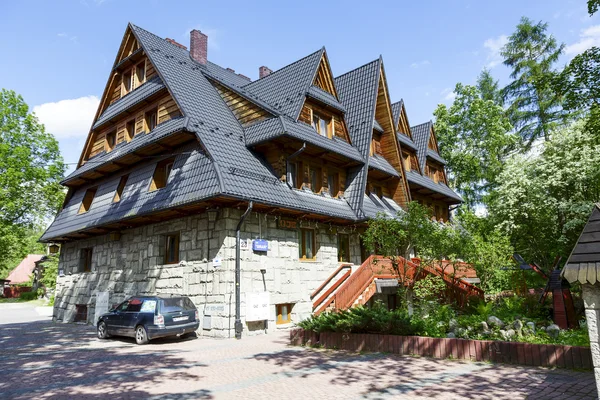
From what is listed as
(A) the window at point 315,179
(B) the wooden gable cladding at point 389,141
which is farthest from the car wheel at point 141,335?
(B) the wooden gable cladding at point 389,141

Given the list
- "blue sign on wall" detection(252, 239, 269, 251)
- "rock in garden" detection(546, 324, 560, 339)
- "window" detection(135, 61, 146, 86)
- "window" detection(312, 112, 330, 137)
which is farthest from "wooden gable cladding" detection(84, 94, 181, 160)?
"rock in garden" detection(546, 324, 560, 339)

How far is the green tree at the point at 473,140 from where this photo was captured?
30688 mm

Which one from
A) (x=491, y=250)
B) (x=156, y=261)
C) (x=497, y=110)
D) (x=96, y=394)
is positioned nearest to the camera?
(x=96, y=394)

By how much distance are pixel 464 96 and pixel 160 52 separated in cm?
2492

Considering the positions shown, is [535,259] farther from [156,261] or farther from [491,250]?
[156,261]

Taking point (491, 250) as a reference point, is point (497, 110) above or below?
above

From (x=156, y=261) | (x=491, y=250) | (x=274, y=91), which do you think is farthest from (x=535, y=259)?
(x=156, y=261)

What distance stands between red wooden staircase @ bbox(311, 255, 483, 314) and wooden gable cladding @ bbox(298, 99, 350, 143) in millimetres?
6149

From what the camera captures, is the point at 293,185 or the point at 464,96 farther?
the point at 464,96

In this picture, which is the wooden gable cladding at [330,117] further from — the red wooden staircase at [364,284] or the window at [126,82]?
the window at [126,82]

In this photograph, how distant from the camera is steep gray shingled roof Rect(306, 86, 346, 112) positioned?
Answer: 17.2m

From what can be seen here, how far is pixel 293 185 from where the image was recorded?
51.8 ft

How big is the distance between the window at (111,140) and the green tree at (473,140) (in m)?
24.8

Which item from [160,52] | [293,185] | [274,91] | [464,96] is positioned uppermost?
[464,96]
